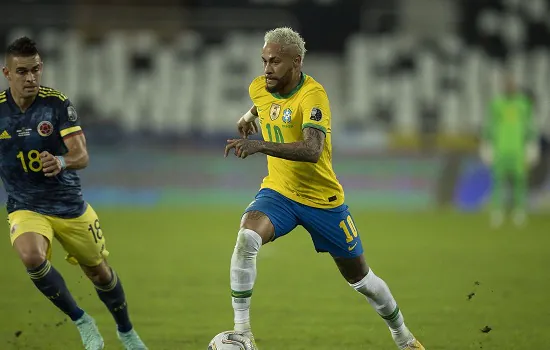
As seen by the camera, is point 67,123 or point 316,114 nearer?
point 316,114

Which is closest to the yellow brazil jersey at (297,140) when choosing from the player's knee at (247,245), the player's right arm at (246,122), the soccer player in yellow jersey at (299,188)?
the soccer player in yellow jersey at (299,188)

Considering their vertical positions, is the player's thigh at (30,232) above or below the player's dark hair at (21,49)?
below

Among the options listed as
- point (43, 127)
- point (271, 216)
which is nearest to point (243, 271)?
point (271, 216)

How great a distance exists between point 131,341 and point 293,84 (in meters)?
2.16

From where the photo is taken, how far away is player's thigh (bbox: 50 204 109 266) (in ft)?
22.5

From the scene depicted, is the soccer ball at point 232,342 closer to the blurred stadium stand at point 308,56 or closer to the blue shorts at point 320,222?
the blue shorts at point 320,222

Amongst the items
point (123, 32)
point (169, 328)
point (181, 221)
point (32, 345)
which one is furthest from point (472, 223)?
point (32, 345)

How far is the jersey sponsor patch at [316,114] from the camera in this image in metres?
6.43

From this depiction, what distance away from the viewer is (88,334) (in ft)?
22.5

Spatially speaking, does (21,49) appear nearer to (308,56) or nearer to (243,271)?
(243,271)

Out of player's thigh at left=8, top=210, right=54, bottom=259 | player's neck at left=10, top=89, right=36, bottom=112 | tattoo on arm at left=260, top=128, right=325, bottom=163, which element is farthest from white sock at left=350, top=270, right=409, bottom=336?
player's neck at left=10, top=89, right=36, bottom=112

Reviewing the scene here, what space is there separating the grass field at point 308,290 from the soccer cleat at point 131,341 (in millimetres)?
257

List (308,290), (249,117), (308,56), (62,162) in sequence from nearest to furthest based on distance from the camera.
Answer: (62,162)
(249,117)
(308,290)
(308,56)

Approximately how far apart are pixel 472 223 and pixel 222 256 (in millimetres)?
5899
